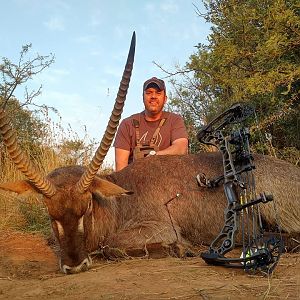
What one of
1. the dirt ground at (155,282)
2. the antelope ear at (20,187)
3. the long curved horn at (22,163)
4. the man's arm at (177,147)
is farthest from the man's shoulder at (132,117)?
the dirt ground at (155,282)

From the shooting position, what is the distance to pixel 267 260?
12.5ft

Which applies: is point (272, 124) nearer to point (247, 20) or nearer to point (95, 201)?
point (247, 20)

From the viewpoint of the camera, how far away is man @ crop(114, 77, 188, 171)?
288 inches

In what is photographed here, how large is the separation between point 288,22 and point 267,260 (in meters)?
6.29

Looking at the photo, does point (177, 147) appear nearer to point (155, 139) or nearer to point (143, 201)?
point (155, 139)

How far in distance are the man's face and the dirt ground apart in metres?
3.15

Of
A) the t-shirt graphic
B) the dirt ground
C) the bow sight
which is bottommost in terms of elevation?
the dirt ground

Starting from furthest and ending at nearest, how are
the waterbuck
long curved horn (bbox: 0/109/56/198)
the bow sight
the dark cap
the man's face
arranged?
the dark cap, the man's face, the waterbuck, long curved horn (bbox: 0/109/56/198), the bow sight

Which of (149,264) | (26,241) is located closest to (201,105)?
(26,241)

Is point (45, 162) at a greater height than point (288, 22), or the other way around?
point (288, 22)

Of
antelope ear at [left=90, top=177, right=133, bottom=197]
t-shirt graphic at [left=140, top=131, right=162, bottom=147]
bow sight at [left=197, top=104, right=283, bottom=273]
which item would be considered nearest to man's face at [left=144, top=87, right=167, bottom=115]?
t-shirt graphic at [left=140, top=131, right=162, bottom=147]

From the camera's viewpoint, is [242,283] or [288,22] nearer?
[242,283]

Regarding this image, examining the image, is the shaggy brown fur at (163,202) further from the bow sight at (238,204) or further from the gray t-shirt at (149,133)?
the gray t-shirt at (149,133)

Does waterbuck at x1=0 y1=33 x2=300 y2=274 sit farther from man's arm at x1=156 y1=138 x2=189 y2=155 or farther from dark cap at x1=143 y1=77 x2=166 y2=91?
dark cap at x1=143 y1=77 x2=166 y2=91
